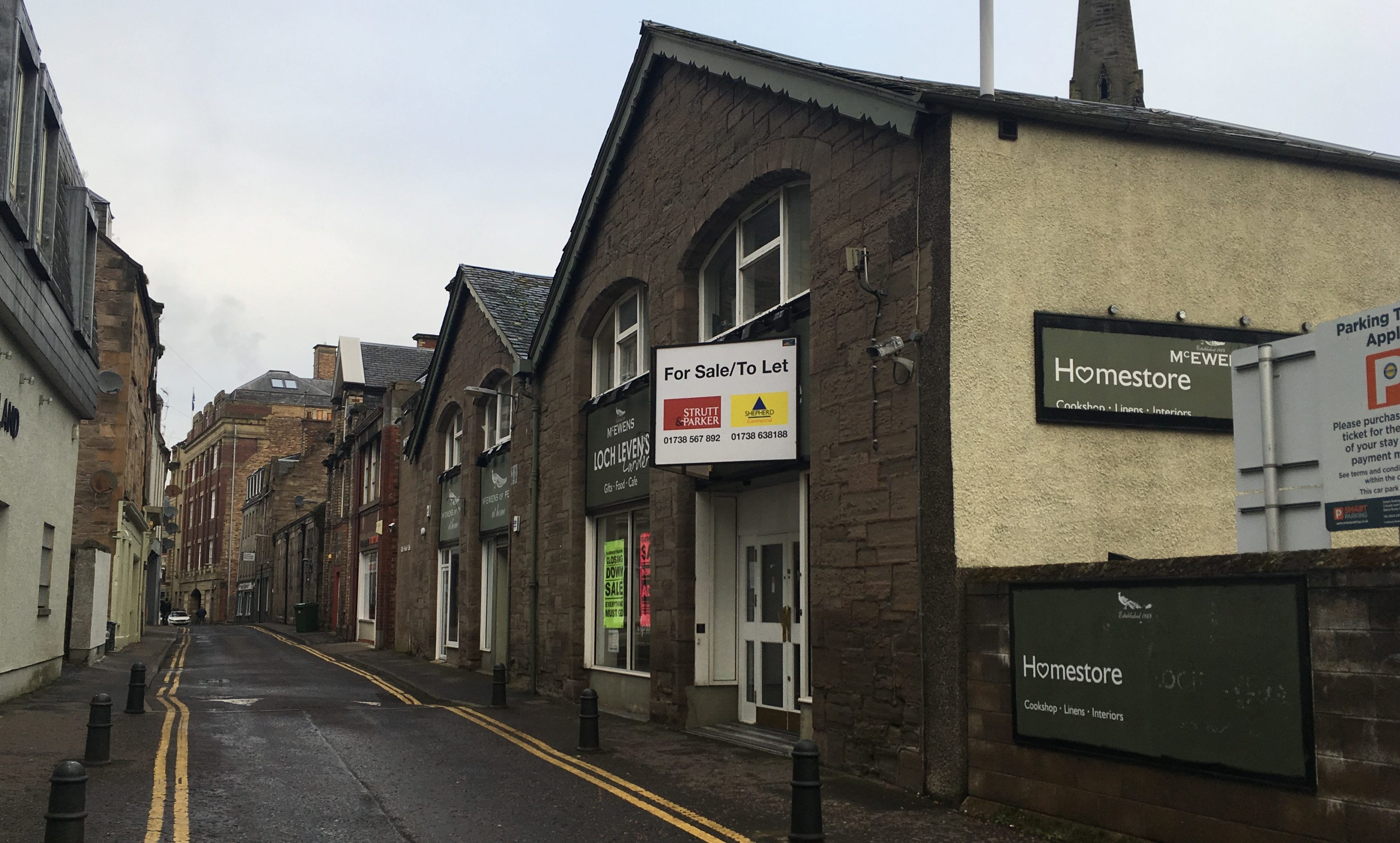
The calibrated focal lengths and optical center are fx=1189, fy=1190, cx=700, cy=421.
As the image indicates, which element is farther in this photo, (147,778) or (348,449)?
(348,449)

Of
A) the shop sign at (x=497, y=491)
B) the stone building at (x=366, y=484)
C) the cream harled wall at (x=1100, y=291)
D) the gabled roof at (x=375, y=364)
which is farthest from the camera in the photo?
the gabled roof at (x=375, y=364)

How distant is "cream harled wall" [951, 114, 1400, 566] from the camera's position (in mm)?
9945

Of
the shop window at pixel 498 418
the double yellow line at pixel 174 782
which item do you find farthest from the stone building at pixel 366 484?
the double yellow line at pixel 174 782

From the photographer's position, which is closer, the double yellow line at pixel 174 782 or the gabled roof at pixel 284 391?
the double yellow line at pixel 174 782

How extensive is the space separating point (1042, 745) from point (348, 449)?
1414 inches

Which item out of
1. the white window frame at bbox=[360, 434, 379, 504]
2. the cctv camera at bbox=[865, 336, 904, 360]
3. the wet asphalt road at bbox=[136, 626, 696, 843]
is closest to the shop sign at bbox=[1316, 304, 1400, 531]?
the cctv camera at bbox=[865, 336, 904, 360]

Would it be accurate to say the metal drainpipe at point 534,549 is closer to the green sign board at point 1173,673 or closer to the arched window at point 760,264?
the arched window at point 760,264

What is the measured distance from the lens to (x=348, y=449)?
4138cm

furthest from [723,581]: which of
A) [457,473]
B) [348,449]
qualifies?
[348,449]

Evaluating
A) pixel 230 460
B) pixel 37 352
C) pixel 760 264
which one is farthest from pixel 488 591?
pixel 230 460

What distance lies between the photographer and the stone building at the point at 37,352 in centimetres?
1348

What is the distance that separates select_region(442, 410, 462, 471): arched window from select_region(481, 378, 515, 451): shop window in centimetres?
226

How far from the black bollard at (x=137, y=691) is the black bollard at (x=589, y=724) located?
611 cm

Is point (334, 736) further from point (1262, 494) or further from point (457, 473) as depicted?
point (457, 473)
